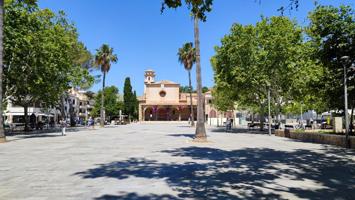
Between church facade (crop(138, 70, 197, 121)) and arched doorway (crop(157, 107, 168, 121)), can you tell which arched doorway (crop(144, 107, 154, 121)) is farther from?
arched doorway (crop(157, 107, 168, 121))

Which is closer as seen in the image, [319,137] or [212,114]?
[319,137]

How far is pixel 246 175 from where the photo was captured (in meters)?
9.59

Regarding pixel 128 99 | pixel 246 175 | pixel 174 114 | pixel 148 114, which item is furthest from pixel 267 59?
pixel 128 99

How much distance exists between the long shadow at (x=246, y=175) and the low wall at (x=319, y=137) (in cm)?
552

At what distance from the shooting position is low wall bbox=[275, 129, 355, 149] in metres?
18.5

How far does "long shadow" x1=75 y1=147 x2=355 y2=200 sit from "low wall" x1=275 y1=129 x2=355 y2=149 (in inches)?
217

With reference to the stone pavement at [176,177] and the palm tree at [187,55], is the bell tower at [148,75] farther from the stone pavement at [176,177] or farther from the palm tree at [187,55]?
the stone pavement at [176,177]

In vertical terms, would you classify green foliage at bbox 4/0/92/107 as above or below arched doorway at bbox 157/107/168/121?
above

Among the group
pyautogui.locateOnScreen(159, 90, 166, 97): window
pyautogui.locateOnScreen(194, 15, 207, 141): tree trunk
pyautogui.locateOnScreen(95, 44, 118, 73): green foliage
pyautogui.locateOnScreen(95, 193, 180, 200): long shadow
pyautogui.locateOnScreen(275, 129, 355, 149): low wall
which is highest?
pyautogui.locateOnScreen(95, 44, 118, 73): green foliage

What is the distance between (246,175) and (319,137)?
543 inches

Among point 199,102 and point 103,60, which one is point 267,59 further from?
point 103,60

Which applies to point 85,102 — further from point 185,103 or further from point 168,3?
point 168,3

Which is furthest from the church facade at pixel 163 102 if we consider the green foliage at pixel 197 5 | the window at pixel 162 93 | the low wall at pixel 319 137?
the green foliage at pixel 197 5

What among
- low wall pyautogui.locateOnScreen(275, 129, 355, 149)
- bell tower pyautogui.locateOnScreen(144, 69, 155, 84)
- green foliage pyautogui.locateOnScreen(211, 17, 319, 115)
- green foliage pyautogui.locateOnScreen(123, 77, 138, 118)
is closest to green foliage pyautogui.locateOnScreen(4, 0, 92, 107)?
green foliage pyautogui.locateOnScreen(211, 17, 319, 115)
